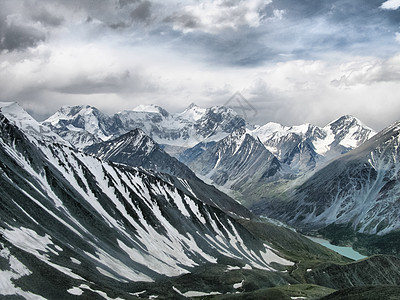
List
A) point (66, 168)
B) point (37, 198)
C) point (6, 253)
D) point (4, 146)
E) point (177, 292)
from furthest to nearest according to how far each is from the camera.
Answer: point (66, 168)
point (4, 146)
point (37, 198)
point (177, 292)
point (6, 253)

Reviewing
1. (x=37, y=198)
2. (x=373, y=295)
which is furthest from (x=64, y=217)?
(x=373, y=295)

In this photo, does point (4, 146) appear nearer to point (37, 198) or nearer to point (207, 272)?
point (37, 198)

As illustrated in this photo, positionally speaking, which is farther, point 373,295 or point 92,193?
point 92,193

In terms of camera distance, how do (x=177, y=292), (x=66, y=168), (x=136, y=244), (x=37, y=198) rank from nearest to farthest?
(x=177, y=292)
(x=37, y=198)
(x=136, y=244)
(x=66, y=168)

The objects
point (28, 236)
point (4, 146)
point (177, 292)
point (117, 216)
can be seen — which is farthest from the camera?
point (117, 216)

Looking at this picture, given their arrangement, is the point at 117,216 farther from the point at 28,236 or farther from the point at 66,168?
the point at 28,236

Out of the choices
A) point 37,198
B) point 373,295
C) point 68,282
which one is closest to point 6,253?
point 68,282

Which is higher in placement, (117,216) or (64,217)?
(64,217)

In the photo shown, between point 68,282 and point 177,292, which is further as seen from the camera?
point 177,292

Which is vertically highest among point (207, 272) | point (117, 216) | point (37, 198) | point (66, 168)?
point (37, 198)
